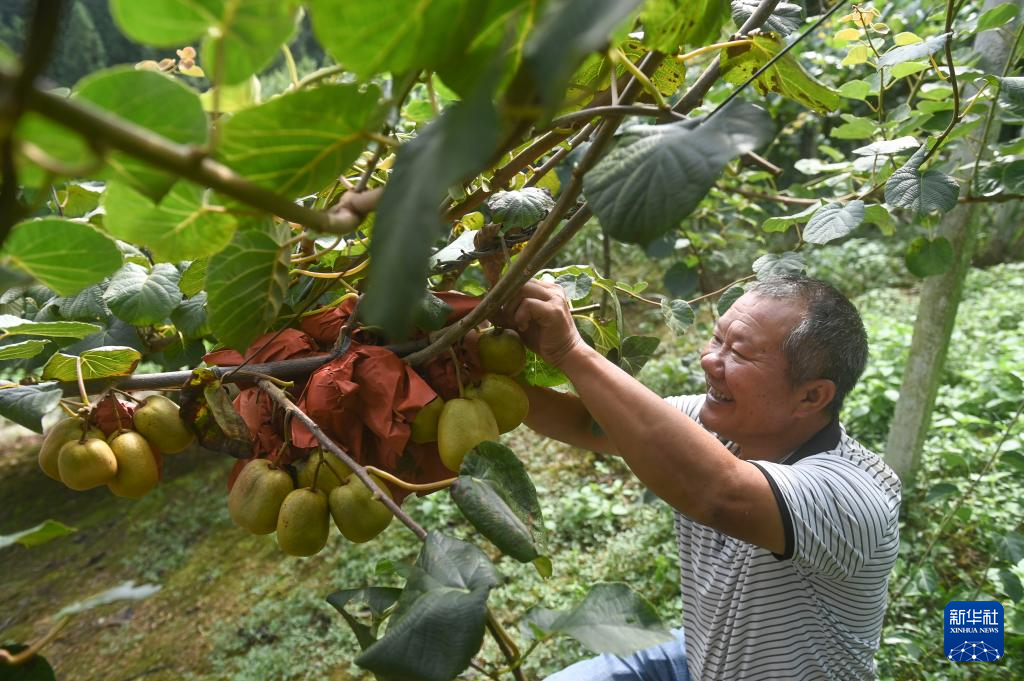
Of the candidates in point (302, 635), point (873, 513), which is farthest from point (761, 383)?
point (302, 635)

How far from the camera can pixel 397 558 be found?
8.34 ft

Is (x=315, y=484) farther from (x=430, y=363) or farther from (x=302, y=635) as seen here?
(x=302, y=635)

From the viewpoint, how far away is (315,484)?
0.67 m

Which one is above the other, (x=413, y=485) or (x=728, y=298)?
(x=728, y=298)

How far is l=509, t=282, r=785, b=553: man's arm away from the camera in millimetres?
925

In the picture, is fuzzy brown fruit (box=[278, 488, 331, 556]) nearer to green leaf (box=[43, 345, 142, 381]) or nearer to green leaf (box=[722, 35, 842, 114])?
green leaf (box=[43, 345, 142, 381])

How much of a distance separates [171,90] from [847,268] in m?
4.99

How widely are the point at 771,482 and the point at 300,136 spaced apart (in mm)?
896

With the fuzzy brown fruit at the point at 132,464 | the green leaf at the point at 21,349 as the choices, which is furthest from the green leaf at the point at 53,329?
the fuzzy brown fruit at the point at 132,464

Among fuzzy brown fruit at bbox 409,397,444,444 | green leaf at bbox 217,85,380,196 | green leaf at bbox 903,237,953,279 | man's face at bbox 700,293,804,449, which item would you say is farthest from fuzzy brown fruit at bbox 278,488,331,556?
green leaf at bbox 903,237,953,279

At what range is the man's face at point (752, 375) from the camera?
120 cm

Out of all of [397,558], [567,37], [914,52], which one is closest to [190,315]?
[567,37]

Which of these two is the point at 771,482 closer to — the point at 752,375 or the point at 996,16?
the point at 752,375

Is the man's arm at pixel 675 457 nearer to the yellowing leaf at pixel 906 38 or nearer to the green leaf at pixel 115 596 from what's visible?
the green leaf at pixel 115 596
